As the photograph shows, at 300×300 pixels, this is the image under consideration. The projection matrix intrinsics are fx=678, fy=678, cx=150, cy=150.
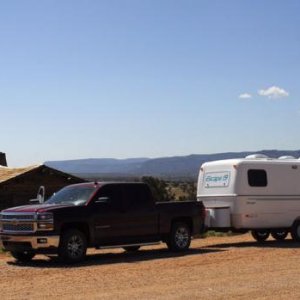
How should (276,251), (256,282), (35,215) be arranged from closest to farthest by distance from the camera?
(256,282) < (35,215) < (276,251)

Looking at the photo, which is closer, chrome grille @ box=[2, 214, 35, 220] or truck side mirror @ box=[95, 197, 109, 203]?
chrome grille @ box=[2, 214, 35, 220]

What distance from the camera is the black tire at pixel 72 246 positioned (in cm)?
1548

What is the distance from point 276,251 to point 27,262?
6.56 m

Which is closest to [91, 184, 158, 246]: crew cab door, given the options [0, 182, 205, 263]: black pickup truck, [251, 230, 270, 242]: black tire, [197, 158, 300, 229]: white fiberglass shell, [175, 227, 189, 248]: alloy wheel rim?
[0, 182, 205, 263]: black pickup truck

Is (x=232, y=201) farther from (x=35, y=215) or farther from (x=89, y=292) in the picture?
(x=89, y=292)

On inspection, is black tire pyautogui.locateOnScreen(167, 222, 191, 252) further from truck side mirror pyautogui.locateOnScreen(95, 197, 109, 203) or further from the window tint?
truck side mirror pyautogui.locateOnScreen(95, 197, 109, 203)

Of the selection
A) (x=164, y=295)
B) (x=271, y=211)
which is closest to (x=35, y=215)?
(x=164, y=295)

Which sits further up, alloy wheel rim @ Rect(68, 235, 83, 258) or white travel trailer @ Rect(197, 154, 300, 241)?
white travel trailer @ Rect(197, 154, 300, 241)

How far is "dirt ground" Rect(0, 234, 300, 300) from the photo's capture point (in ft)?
36.8

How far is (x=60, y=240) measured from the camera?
50.7ft

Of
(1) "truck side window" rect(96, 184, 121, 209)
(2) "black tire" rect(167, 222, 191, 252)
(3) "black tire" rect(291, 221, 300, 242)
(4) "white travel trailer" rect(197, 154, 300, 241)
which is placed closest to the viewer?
(1) "truck side window" rect(96, 184, 121, 209)

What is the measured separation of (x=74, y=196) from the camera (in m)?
16.7

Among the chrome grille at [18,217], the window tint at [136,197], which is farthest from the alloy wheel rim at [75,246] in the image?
the window tint at [136,197]

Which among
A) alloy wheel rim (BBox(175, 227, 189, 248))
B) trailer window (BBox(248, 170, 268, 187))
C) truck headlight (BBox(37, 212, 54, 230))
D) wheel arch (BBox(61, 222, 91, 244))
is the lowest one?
alloy wheel rim (BBox(175, 227, 189, 248))
